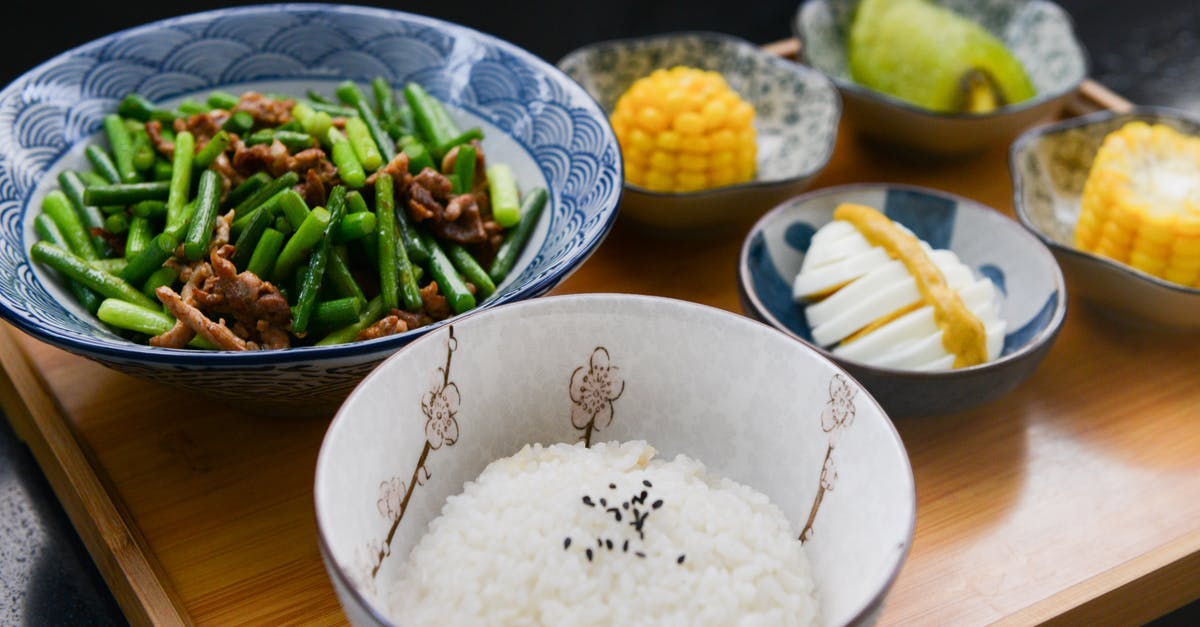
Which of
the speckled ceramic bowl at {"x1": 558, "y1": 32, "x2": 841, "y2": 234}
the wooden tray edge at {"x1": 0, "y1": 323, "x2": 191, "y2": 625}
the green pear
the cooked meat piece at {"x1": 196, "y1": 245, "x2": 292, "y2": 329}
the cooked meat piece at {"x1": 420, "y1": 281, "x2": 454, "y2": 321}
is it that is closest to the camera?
the wooden tray edge at {"x1": 0, "y1": 323, "x2": 191, "y2": 625}

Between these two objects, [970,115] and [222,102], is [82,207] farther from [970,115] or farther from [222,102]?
[970,115]

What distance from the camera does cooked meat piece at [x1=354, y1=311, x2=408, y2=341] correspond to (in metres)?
1.47

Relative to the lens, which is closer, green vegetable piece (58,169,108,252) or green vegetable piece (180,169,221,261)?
green vegetable piece (180,169,221,261)

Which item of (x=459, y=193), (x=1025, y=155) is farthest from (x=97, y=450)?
(x=1025, y=155)

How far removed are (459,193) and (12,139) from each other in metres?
0.76

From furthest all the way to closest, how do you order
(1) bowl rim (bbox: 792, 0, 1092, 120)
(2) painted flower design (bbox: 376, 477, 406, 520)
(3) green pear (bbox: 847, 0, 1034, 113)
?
(3) green pear (bbox: 847, 0, 1034, 113), (1) bowl rim (bbox: 792, 0, 1092, 120), (2) painted flower design (bbox: 376, 477, 406, 520)

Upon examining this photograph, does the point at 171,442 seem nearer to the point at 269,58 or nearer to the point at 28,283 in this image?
the point at 28,283

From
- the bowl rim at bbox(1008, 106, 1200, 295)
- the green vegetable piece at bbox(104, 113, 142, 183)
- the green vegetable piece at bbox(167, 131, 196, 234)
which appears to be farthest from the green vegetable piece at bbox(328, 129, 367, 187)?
the bowl rim at bbox(1008, 106, 1200, 295)

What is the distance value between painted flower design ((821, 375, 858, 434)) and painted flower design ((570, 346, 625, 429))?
0.28m

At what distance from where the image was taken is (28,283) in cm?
149

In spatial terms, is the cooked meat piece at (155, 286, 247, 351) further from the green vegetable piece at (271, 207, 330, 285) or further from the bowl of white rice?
the bowl of white rice

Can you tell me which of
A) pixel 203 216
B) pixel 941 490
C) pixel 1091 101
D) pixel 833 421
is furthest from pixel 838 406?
pixel 1091 101

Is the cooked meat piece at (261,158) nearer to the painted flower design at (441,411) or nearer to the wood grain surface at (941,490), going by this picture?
the wood grain surface at (941,490)

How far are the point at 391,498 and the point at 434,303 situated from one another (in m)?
0.43
